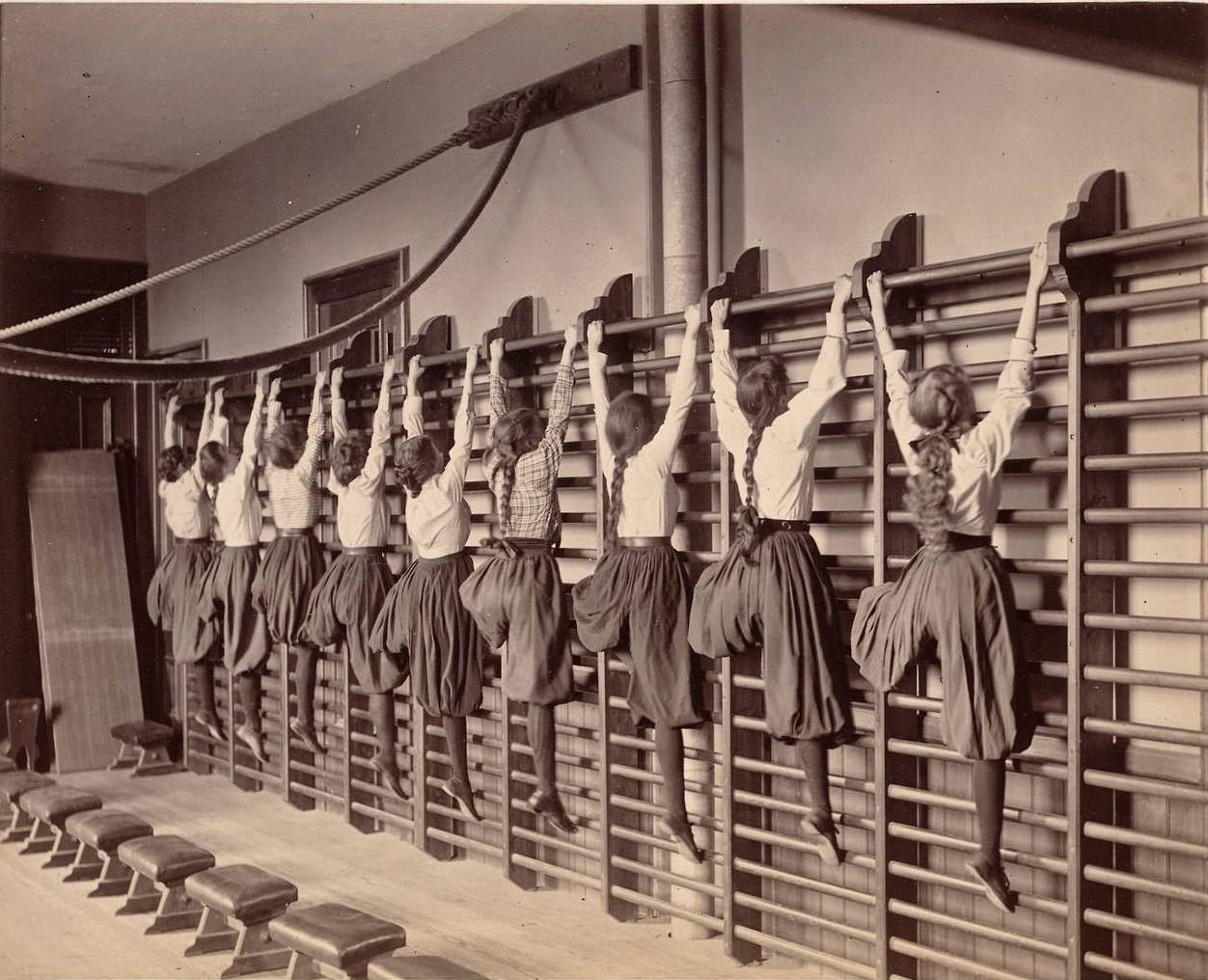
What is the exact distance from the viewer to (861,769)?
432cm

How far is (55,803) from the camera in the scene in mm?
6129

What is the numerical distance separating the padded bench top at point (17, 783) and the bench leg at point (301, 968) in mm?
2728

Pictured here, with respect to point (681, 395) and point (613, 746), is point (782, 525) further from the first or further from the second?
point (613, 746)

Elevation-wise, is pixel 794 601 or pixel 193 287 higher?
pixel 193 287

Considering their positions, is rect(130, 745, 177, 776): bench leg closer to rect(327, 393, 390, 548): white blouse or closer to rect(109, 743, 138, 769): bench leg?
rect(109, 743, 138, 769): bench leg

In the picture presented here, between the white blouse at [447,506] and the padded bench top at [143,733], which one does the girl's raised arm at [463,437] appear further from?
the padded bench top at [143,733]

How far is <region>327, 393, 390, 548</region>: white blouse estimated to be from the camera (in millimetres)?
6254

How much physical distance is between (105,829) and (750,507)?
3505 mm

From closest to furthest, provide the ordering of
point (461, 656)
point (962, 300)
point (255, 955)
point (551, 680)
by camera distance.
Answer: point (962, 300) < point (255, 955) < point (551, 680) < point (461, 656)

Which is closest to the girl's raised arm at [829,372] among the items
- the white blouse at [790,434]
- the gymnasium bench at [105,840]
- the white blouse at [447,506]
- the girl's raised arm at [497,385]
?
the white blouse at [790,434]

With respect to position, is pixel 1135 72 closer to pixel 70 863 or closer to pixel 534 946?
pixel 534 946

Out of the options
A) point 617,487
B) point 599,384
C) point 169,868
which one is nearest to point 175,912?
point 169,868

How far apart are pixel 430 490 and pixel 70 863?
2769 mm

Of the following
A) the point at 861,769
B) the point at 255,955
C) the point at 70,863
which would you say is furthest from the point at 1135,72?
the point at 70,863
